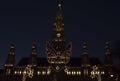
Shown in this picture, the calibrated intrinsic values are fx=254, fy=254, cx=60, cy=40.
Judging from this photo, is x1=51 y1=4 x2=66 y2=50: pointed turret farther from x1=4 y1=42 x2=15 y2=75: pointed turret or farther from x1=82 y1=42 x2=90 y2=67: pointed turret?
x1=4 y1=42 x2=15 y2=75: pointed turret

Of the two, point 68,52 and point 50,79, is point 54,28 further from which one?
point 50,79

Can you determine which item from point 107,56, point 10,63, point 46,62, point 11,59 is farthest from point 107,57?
point 10,63

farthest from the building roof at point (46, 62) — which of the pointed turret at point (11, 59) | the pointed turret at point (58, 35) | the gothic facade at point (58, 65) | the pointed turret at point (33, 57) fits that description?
the pointed turret at point (58, 35)

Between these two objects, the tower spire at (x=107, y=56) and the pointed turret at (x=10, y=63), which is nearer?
the tower spire at (x=107, y=56)

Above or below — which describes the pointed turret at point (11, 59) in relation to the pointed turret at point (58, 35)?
below

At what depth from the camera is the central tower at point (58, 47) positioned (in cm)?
10071

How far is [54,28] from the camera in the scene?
4178 inches

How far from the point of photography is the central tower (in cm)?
10071

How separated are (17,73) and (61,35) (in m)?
23.9

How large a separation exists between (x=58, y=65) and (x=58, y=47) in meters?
7.88

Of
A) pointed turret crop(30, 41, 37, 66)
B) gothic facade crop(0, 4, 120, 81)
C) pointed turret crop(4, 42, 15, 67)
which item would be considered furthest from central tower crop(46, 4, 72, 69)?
pointed turret crop(4, 42, 15, 67)

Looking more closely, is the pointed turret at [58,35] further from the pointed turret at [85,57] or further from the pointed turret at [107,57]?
the pointed turret at [107,57]

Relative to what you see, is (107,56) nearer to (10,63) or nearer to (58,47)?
(58,47)

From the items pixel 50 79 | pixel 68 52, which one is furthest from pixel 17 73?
pixel 68 52
